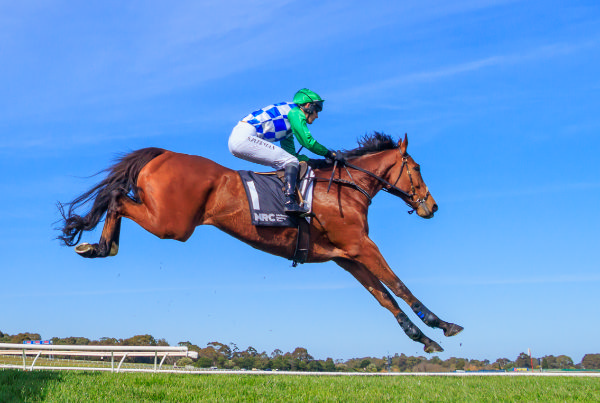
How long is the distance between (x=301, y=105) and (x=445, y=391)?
13.4 ft

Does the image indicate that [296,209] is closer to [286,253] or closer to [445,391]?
[286,253]

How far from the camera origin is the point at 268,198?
759 cm

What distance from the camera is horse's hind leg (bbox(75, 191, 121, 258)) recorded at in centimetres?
718

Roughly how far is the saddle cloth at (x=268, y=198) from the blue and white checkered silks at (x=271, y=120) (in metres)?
0.56

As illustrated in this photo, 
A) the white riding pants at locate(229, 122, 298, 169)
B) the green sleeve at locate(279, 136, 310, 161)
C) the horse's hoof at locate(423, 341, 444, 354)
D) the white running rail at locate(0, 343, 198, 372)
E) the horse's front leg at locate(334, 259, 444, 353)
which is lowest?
the white running rail at locate(0, 343, 198, 372)

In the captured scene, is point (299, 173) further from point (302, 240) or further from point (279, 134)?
point (302, 240)

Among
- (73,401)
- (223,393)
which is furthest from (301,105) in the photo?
(73,401)

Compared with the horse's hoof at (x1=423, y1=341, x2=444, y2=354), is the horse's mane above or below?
above

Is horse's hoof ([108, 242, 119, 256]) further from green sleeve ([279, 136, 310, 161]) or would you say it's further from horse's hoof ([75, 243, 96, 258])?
green sleeve ([279, 136, 310, 161])

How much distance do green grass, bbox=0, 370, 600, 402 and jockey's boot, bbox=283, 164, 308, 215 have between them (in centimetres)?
213

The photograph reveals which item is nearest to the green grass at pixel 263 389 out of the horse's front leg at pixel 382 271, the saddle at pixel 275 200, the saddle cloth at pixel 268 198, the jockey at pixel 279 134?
the horse's front leg at pixel 382 271

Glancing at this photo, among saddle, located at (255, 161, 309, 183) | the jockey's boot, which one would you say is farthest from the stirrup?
saddle, located at (255, 161, 309, 183)

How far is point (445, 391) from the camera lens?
6.64 m

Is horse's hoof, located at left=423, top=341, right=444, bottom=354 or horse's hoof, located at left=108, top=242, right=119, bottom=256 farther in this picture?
horse's hoof, located at left=423, top=341, right=444, bottom=354
